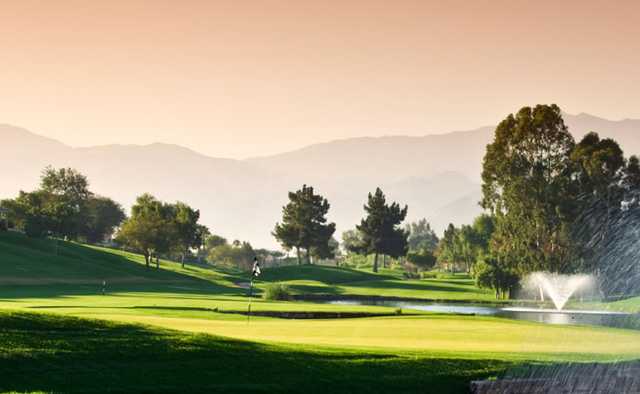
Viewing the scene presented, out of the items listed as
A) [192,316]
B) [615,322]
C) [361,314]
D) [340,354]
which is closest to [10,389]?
[340,354]

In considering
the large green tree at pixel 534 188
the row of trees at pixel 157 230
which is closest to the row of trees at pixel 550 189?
the large green tree at pixel 534 188

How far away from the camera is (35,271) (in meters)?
105

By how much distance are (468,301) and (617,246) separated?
1809 centimetres

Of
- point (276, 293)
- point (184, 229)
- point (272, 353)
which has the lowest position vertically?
point (272, 353)

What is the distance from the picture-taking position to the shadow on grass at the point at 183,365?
22.3 meters

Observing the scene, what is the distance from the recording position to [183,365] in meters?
24.2

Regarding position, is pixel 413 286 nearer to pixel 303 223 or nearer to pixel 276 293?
pixel 276 293

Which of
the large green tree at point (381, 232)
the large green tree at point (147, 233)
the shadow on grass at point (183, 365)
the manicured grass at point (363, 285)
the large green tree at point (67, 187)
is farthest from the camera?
the large green tree at point (67, 187)

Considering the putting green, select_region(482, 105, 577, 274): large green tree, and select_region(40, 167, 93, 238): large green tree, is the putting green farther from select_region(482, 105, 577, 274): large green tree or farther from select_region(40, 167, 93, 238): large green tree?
select_region(40, 167, 93, 238): large green tree

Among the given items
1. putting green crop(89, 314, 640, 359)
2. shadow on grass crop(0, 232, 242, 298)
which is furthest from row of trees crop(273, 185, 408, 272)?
putting green crop(89, 314, 640, 359)

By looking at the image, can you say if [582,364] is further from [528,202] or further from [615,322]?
[528,202]

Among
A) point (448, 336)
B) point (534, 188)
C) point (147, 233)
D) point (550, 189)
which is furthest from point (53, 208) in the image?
point (448, 336)

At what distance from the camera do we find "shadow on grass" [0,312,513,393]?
22.3 metres

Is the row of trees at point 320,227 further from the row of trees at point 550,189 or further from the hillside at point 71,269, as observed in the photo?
the row of trees at point 550,189
